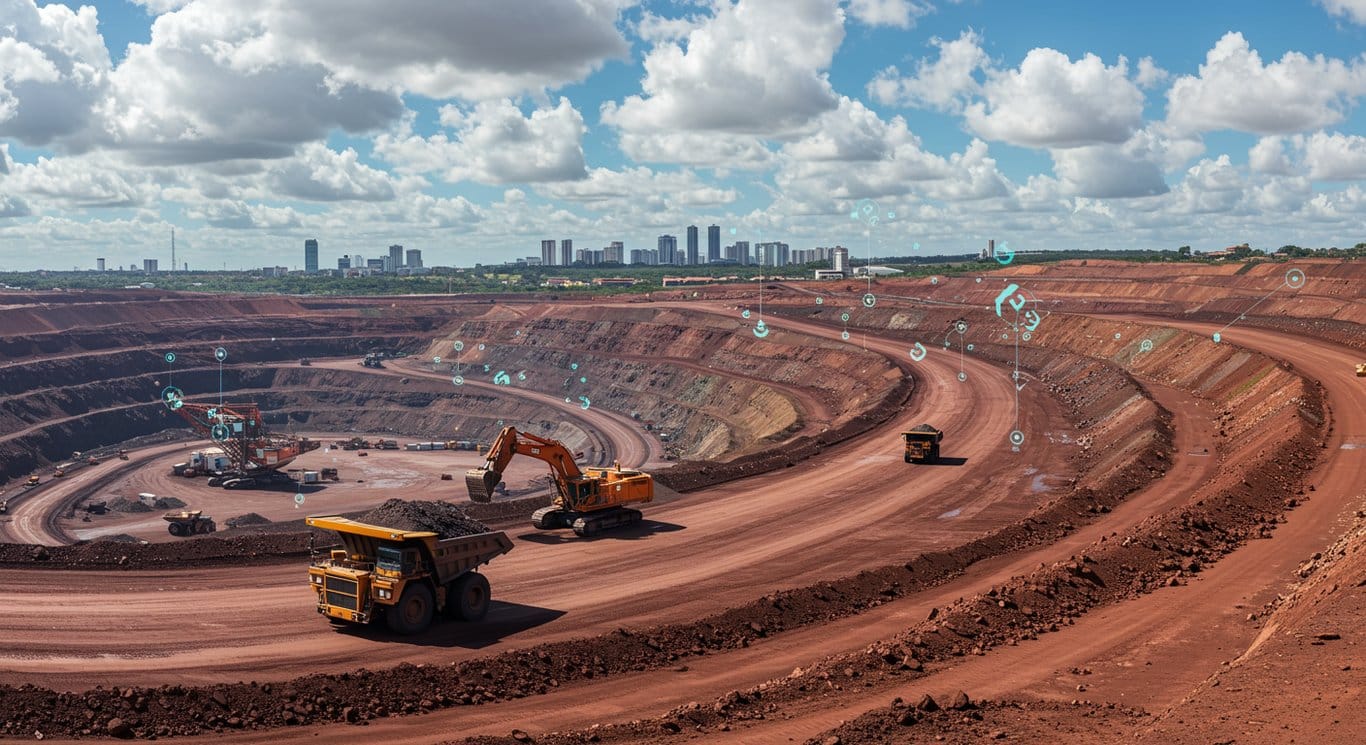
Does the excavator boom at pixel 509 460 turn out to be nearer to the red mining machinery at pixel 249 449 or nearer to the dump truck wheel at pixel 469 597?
the dump truck wheel at pixel 469 597

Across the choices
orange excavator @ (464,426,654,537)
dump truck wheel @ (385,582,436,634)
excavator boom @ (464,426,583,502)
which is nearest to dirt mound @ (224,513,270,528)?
orange excavator @ (464,426,654,537)

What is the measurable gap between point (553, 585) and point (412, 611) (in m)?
6.45

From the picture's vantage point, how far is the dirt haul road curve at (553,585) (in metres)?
25.8

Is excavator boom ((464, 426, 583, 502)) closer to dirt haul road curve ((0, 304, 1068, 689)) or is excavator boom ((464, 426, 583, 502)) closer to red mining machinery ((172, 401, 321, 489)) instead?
dirt haul road curve ((0, 304, 1068, 689))

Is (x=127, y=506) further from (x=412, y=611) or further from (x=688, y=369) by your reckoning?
(x=412, y=611)

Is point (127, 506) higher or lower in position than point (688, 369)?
lower

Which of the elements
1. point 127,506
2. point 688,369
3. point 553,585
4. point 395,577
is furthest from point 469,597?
point 688,369

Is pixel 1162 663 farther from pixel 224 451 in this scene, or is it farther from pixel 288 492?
pixel 224 451

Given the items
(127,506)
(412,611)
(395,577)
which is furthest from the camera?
(127,506)

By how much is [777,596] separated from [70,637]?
1858 cm

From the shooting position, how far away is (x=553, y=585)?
33.1 meters

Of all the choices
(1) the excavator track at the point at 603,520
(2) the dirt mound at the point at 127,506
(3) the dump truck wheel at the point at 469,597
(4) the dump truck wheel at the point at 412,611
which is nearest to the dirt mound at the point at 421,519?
(3) the dump truck wheel at the point at 469,597

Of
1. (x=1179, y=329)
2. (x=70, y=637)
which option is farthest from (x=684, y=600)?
(x=1179, y=329)

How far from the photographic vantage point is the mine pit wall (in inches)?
3688
